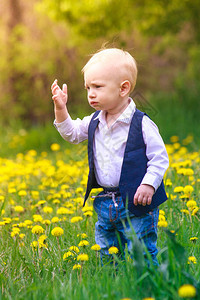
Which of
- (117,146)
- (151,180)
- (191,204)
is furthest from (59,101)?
(191,204)

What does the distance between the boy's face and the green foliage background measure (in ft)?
18.1

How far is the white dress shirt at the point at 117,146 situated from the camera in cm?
202

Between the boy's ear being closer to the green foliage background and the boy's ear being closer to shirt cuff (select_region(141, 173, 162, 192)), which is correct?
shirt cuff (select_region(141, 173, 162, 192))

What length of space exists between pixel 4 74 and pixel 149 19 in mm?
4880

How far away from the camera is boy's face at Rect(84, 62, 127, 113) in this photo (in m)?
2.03

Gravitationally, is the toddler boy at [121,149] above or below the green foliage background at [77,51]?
below

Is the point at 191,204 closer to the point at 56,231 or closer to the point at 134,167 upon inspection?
the point at 134,167

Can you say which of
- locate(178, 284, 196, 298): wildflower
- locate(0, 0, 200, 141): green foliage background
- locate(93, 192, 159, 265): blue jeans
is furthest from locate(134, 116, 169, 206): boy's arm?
locate(0, 0, 200, 141): green foliage background

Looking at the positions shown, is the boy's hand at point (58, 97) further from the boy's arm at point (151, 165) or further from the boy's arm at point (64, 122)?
the boy's arm at point (151, 165)

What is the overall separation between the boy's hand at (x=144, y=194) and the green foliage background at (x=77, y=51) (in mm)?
5593

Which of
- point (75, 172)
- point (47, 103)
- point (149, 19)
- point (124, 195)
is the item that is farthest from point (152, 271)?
point (47, 103)

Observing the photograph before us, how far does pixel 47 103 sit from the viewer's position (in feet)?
37.4

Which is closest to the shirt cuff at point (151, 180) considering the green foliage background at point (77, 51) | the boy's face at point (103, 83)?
the boy's face at point (103, 83)

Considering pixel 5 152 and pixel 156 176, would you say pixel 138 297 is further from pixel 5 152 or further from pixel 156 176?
pixel 5 152
